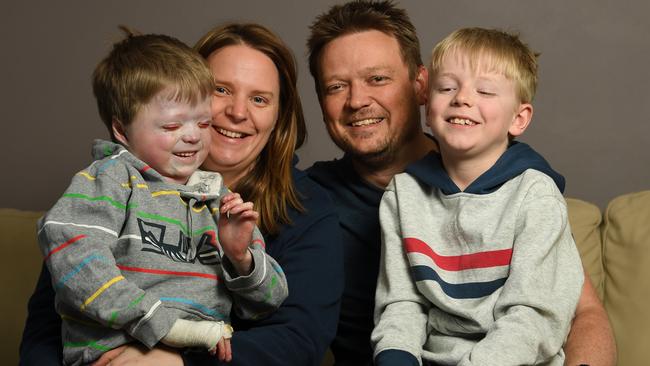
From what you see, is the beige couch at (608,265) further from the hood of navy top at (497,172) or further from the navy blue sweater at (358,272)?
the navy blue sweater at (358,272)

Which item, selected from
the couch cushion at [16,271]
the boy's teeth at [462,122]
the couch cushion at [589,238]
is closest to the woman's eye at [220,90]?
the boy's teeth at [462,122]

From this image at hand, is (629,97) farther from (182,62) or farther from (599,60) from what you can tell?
(182,62)

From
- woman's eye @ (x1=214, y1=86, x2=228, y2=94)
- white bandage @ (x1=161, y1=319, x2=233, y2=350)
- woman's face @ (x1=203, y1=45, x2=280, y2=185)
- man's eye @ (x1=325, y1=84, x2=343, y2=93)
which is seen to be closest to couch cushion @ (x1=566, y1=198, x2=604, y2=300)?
man's eye @ (x1=325, y1=84, x2=343, y2=93)

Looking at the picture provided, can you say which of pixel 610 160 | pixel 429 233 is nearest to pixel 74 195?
pixel 429 233

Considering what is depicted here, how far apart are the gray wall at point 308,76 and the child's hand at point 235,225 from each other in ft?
5.89

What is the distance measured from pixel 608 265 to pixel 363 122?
36.8 inches

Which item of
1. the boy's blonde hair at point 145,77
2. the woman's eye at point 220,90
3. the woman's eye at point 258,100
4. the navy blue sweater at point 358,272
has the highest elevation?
the boy's blonde hair at point 145,77

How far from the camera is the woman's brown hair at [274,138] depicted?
7.95ft

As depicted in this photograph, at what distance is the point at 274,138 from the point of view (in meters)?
2.58

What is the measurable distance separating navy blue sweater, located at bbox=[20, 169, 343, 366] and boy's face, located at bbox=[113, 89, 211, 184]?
1.35ft

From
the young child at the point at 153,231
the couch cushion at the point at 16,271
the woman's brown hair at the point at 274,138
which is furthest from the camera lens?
the couch cushion at the point at 16,271

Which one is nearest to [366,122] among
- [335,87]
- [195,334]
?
[335,87]

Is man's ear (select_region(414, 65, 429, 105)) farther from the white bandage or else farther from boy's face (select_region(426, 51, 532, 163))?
the white bandage

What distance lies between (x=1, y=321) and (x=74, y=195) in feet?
4.68
